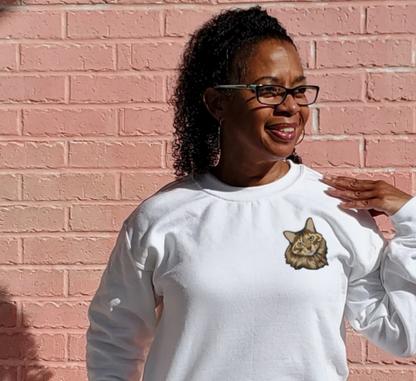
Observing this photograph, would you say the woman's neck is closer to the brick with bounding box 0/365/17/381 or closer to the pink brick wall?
the pink brick wall

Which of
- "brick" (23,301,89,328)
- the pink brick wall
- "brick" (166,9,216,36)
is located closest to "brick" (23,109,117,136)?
the pink brick wall

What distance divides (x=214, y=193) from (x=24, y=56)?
145cm

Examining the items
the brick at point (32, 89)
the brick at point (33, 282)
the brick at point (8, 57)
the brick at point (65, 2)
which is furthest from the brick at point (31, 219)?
the brick at point (65, 2)

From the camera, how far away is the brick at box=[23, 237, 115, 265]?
3309 millimetres

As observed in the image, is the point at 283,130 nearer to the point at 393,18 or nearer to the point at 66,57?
the point at 393,18

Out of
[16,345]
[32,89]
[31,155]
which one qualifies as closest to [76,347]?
[16,345]

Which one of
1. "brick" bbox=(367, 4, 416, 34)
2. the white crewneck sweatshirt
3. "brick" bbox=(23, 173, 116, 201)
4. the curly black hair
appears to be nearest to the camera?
the white crewneck sweatshirt

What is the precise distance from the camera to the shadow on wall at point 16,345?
3363 mm

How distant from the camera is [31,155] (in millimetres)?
3303

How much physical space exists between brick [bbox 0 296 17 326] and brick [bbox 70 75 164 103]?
0.88 m

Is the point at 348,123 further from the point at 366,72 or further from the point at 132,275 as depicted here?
the point at 132,275

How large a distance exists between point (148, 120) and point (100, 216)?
43cm

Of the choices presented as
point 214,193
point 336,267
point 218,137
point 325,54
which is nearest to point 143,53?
point 325,54

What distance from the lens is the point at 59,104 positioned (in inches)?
130
